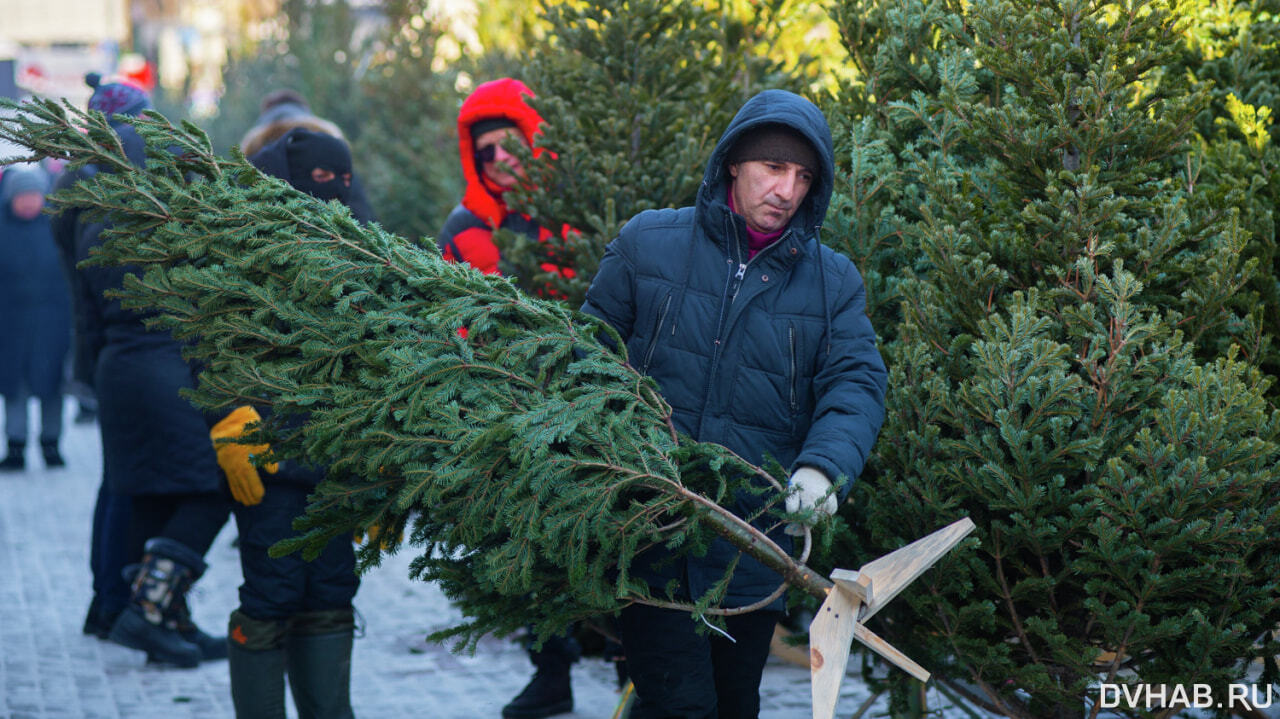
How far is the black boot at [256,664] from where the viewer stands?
4113 mm

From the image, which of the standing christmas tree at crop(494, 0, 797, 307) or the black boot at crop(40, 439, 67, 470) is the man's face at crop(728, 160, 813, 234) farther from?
the black boot at crop(40, 439, 67, 470)

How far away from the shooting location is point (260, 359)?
332cm

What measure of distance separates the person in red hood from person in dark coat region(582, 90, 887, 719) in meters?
1.85

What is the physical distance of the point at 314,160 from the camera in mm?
4359

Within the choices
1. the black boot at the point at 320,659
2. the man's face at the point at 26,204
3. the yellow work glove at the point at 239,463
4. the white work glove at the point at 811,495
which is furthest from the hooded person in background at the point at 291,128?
the man's face at the point at 26,204

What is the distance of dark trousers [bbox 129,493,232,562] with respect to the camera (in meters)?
5.79

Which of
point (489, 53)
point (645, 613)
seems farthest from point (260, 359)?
point (489, 53)

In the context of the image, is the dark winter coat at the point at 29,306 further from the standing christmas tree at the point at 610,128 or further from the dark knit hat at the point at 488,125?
the standing christmas tree at the point at 610,128

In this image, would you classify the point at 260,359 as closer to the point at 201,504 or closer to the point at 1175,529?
the point at 1175,529

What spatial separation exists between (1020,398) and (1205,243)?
2.60 ft

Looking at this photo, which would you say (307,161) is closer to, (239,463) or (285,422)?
(239,463)

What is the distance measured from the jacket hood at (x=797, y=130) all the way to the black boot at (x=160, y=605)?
336 cm

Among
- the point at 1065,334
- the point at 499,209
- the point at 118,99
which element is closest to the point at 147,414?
the point at 118,99

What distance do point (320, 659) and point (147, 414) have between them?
6.67 ft
